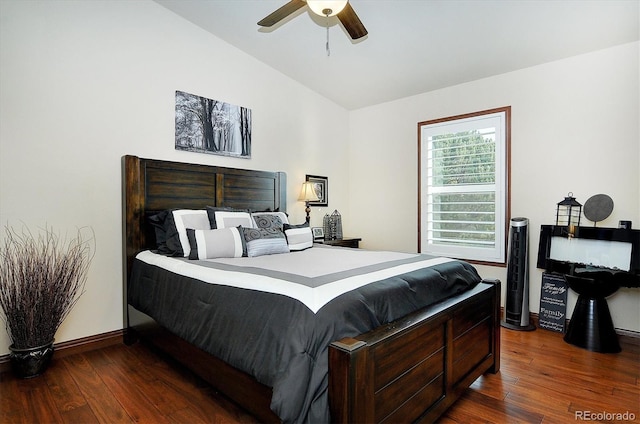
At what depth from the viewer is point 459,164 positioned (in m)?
4.11

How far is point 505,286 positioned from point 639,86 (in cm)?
213

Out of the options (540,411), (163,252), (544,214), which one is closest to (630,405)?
(540,411)

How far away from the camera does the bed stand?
1.38 metres

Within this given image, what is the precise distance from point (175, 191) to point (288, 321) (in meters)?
2.25

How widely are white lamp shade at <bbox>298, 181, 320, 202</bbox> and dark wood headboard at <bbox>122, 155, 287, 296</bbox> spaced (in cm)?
39

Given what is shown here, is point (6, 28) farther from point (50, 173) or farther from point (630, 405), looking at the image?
point (630, 405)

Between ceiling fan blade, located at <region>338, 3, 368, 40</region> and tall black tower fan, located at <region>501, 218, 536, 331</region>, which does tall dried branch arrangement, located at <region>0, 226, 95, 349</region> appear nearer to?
ceiling fan blade, located at <region>338, 3, 368, 40</region>

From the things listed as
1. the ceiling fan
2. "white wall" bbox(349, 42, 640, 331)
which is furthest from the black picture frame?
the ceiling fan

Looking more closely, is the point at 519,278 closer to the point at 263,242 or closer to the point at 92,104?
the point at 263,242

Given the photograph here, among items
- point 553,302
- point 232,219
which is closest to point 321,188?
point 232,219

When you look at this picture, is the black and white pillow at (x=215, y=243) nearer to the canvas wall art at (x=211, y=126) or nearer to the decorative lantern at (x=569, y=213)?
Result: the canvas wall art at (x=211, y=126)

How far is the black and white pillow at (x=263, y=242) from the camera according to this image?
2.88 meters

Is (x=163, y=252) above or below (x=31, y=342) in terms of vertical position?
above

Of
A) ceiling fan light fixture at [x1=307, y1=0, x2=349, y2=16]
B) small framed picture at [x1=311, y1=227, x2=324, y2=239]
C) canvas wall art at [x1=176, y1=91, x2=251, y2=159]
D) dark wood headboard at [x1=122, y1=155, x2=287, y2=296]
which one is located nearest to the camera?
ceiling fan light fixture at [x1=307, y1=0, x2=349, y2=16]
